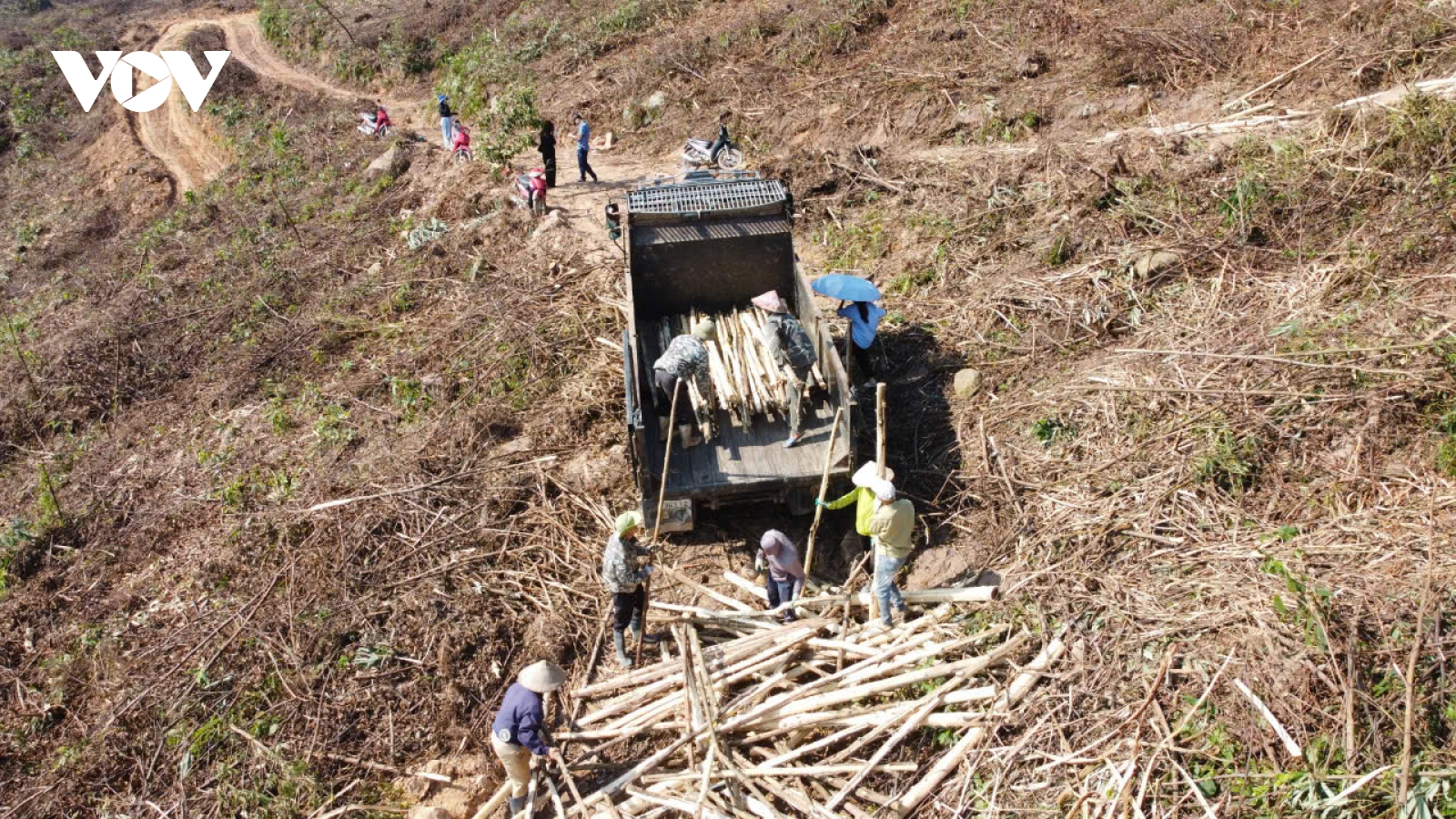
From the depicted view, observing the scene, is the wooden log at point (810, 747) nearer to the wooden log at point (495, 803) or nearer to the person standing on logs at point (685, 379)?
the wooden log at point (495, 803)

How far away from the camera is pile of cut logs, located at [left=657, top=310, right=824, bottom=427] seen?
26.1 ft

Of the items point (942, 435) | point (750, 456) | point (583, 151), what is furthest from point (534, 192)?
point (942, 435)

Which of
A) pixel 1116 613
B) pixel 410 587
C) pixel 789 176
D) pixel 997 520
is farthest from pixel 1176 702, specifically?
pixel 789 176

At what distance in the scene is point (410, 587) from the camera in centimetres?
787

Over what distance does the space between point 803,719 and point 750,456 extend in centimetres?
256

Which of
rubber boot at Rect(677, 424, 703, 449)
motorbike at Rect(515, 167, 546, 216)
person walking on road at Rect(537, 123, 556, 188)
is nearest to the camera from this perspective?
rubber boot at Rect(677, 424, 703, 449)

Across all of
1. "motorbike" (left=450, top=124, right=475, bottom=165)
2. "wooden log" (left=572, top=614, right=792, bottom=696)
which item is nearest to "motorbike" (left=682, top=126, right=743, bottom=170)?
"motorbike" (left=450, top=124, right=475, bottom=165)

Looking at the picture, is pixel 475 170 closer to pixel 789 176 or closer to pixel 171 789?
pixel 789 176

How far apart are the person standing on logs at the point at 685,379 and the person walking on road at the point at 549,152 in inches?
328

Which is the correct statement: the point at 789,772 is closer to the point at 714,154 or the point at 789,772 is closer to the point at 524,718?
the point at 524,718

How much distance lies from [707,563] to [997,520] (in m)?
2.53

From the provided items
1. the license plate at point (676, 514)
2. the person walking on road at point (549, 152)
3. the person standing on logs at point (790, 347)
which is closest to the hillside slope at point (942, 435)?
the person walking on road at point (549, 152)

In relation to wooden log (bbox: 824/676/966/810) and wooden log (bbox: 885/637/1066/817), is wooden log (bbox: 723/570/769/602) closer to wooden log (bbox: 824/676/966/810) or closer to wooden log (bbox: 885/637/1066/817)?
wooden log (bbox: 824/676/966/810)

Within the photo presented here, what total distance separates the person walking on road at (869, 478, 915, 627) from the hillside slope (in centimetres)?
79
